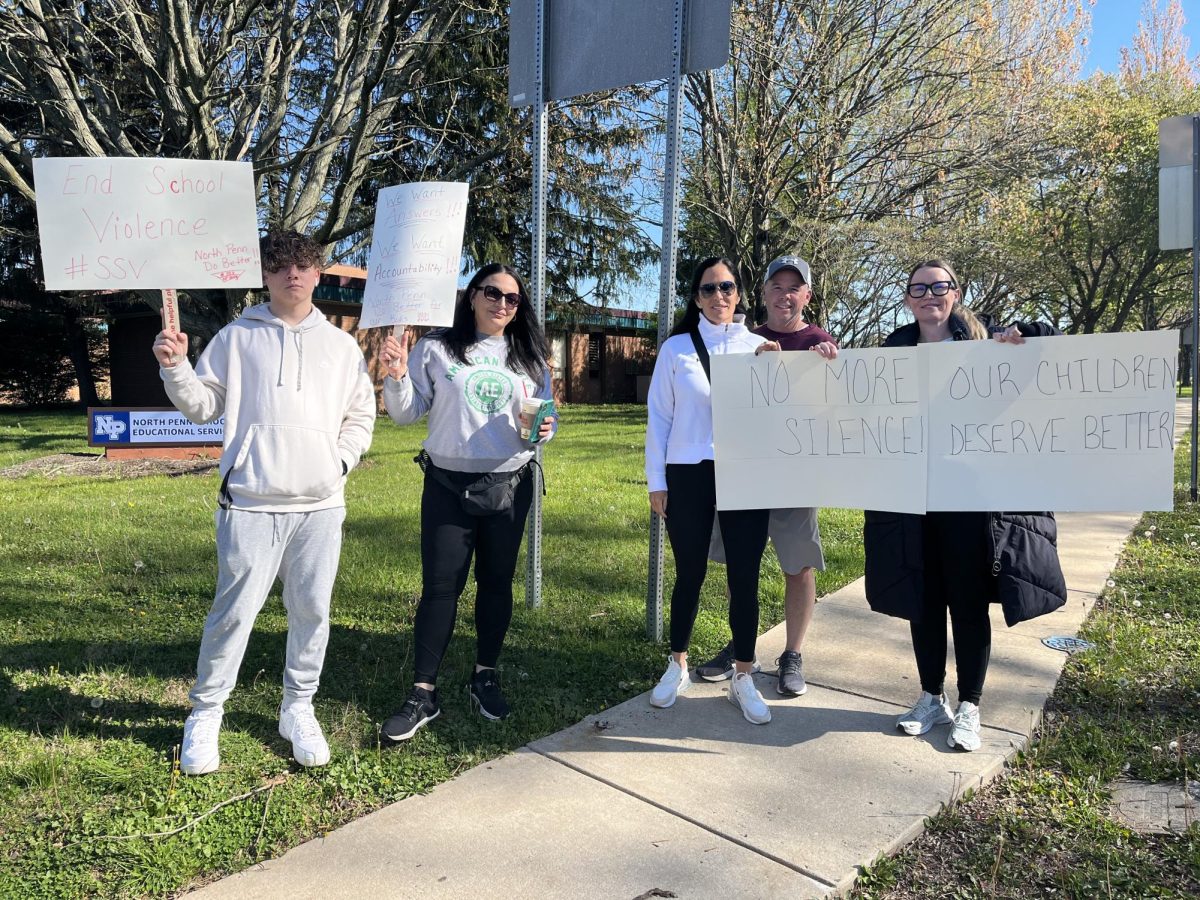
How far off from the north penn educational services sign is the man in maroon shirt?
936 cm

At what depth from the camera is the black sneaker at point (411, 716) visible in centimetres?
325

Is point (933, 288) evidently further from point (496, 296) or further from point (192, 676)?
point (192, 676)

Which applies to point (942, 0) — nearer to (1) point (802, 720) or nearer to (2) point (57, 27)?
(2) point (57, 27)

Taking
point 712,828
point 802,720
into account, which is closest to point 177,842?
point 712,828

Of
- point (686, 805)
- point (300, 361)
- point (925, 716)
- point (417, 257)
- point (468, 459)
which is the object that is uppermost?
point (417, 257)

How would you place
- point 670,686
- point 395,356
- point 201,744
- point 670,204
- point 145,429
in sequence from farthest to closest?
point 145,429, point 670,204, point 670,686, point 395,356, point 201,744

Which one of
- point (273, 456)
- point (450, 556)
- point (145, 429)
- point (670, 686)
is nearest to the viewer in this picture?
point (273, 456)

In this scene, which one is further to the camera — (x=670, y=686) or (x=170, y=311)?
(x=670, y=686)

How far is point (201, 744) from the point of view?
9.79 feet

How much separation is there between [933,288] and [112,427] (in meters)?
11.2

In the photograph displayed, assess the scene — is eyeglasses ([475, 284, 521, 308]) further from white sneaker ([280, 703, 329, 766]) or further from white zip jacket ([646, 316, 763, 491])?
white sneaker ([280, 703, 329, 766])

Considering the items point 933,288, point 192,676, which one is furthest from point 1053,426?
point 192,676

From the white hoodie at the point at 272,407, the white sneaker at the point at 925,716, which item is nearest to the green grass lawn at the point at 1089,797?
the white sneaker at the point at 925,716

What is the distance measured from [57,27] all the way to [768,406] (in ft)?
35.1
